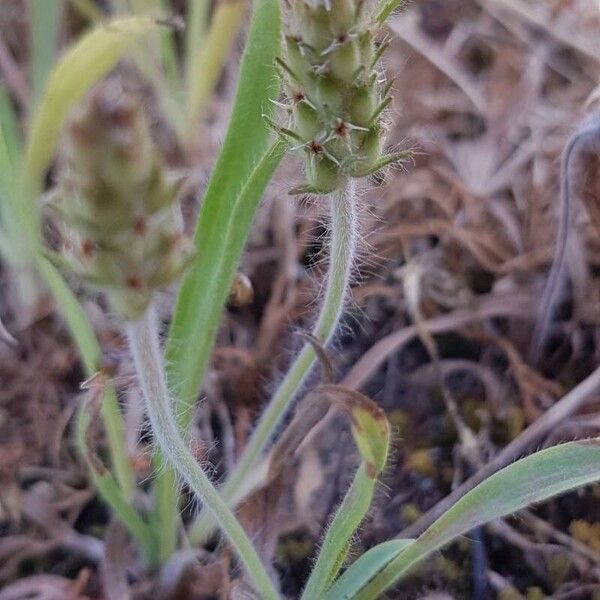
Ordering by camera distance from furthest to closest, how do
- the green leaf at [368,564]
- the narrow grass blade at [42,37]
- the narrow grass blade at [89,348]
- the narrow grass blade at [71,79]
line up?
the narrow grass blade at [42,37] < the narrow grass blade at [71,79] < the narrow grass blade at [89,348] < the green leaf at [368,564]

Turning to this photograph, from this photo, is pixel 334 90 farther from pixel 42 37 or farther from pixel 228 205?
pixel 42 37

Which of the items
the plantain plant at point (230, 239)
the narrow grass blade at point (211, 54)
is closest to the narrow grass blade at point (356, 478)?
the plantain plant at point (230, 239)

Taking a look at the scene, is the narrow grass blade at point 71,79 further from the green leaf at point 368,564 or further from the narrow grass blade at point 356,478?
the green leaf at point 368,564

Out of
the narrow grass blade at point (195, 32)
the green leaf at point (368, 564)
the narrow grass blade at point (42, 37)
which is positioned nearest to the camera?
the green leaf at point (368, 564)

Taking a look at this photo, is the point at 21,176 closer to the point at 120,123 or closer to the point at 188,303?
the point at 188,303

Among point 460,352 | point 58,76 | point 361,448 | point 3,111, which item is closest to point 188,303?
point 361,448

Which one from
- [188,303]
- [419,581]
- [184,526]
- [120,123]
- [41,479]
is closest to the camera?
[120,123]
